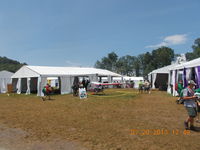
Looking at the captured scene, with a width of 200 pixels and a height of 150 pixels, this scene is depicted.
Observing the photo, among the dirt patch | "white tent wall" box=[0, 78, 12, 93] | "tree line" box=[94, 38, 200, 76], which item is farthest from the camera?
"tree line" box=[94, 38, 200, 76]

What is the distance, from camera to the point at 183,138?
4.42 meters

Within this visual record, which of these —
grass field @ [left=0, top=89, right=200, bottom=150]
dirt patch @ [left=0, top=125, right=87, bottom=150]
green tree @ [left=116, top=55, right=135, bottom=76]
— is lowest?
dirt patch @ [left=0, top=125, right=87, bottom=150]

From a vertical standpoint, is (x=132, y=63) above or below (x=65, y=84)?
above

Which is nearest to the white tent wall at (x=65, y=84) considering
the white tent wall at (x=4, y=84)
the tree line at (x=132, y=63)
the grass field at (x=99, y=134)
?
the white tent wall at (x=4, y=84)

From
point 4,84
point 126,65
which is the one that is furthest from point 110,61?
point 4,84

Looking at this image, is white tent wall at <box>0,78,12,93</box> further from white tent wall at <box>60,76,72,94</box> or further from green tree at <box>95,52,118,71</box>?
green tree at <box>95,52,118,71</box>

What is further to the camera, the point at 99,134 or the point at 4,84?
the point at 4,84

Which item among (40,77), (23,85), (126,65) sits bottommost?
(23,85)

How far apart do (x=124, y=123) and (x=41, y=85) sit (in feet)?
43.6

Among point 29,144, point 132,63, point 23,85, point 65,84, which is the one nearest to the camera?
point 29,144

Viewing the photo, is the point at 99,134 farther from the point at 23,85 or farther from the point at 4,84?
the point at 4,84

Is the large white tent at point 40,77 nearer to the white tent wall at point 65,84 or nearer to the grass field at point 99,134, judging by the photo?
the white tent wall at point 65,84

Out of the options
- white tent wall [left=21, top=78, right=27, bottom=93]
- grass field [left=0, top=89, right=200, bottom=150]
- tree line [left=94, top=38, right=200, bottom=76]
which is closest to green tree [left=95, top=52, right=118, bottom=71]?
tree line [left=94, top=38, right=200, bottom=76]

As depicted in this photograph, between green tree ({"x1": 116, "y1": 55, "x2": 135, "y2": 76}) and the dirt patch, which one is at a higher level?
green tree ({"x1": 116, "y1": 55, "x2": 135, "y2": 76})
